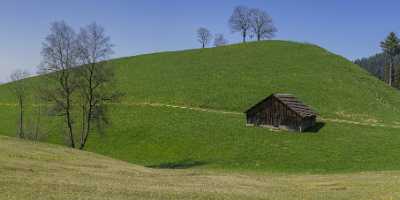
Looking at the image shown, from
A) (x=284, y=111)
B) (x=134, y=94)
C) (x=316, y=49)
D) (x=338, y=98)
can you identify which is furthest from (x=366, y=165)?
(x=316, y=49)

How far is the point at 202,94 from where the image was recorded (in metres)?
92.6

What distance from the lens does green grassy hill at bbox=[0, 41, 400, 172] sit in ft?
188

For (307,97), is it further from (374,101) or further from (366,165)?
(366,165)

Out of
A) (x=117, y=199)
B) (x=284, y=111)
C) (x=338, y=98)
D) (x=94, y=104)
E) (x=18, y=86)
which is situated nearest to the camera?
(x=117, y=199)

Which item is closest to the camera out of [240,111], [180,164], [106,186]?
[106,186]

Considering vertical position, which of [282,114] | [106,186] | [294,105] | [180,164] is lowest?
[180,164]

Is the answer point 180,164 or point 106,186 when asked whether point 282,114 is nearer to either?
point 180,164

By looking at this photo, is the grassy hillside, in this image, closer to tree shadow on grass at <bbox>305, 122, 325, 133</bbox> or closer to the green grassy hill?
the green grassy hill

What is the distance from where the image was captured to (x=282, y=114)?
69.9 meters

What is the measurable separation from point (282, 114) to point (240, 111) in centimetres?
1508

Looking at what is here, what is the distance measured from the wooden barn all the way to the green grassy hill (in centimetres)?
229

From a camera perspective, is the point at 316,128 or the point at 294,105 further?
the point at 316,128

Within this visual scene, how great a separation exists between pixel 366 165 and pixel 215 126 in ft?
85.4

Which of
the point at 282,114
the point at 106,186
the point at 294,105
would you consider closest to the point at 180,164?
Answer: the point at 282,114
